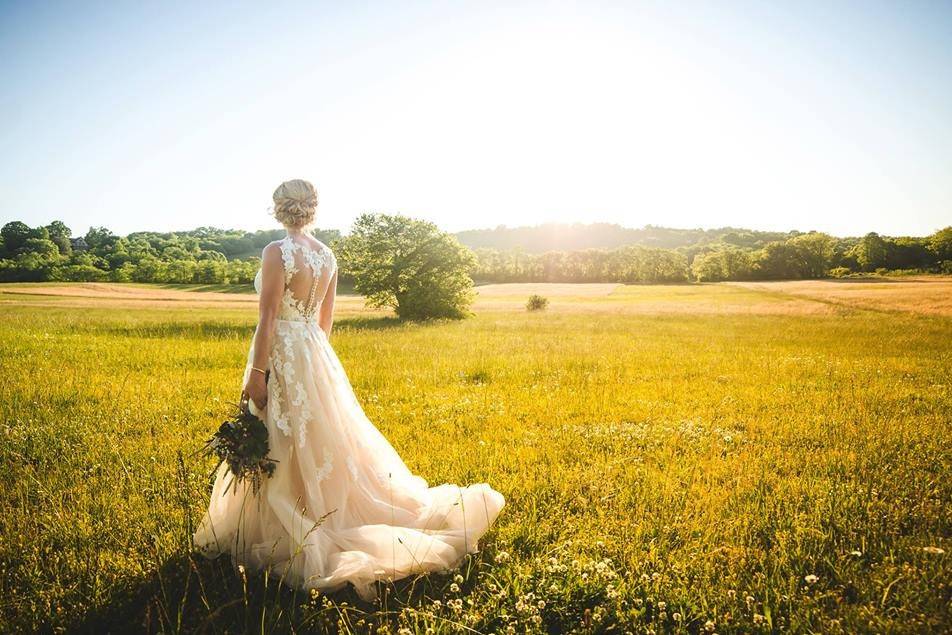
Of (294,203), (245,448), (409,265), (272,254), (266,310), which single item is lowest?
(245,448)

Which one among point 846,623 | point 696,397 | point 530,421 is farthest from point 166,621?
point 696,397

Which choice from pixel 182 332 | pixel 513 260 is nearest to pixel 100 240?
pixel 513 260

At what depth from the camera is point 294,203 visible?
402 cm

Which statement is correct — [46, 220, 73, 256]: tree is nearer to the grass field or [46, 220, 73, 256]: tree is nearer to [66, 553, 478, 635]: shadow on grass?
the grass field

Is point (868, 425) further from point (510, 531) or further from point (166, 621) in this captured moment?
point (166, 621)

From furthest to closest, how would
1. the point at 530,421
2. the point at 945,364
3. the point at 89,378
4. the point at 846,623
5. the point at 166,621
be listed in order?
the point at 945,364 → the point at 89,378 → the point at 530,421 → the point at 166,621 → the point at 846,623

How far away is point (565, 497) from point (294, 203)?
4.16 m

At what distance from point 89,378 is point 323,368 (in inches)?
376

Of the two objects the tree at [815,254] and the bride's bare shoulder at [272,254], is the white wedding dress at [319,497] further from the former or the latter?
the tree at [815,254]

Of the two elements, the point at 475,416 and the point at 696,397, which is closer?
the point at 475,416

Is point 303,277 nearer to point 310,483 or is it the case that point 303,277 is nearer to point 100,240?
point 310,483

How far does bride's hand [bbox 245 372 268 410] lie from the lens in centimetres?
395

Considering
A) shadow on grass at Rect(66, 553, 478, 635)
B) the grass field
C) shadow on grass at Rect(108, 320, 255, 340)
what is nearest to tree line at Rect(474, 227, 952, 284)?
shadow on grass at Rect(108, 320, 255, 340)

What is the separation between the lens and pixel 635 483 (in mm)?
5297
